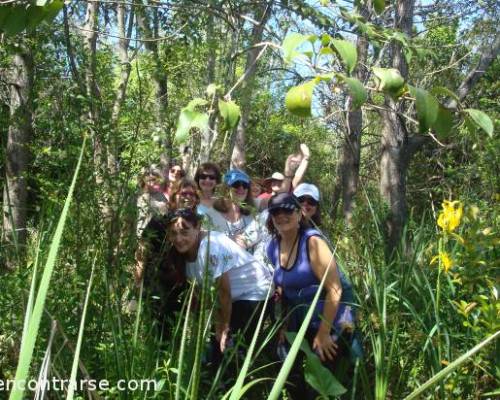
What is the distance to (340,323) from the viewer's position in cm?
269

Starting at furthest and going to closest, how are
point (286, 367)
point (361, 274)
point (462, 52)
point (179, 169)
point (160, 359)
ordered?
1. point (462, 52)
2. point (179, 169)
3. point (361, 274)
4. point (160, 359)
5. point (286, 367)

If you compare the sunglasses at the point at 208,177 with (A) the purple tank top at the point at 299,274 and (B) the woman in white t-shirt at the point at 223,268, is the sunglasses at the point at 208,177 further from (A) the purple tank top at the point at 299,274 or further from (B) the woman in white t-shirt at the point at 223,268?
(A) the purple tank top at the point at 299,274

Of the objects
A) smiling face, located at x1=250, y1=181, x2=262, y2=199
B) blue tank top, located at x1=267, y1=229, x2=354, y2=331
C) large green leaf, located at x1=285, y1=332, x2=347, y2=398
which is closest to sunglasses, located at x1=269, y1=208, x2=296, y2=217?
blue tank top, located at x1=267, y1=229, x2=354, y2=331

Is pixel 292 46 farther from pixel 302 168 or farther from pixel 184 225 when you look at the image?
pixel 302 168

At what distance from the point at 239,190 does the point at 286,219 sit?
3.99 feet

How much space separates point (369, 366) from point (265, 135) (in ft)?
34.0

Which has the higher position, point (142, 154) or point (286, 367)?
point (142, 154)

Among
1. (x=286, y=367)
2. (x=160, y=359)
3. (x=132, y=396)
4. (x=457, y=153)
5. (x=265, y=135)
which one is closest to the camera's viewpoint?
(x=286, y=367)

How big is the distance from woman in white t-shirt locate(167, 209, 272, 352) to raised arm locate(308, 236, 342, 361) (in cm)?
33


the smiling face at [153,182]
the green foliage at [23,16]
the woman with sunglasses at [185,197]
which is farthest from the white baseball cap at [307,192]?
the green foliage at [23,16]

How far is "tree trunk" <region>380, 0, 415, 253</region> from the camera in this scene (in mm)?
4301

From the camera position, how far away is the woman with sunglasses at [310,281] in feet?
8.57

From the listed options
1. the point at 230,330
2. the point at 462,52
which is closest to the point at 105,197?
the point at 230,330

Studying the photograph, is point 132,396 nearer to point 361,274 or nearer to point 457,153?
point 361,274
